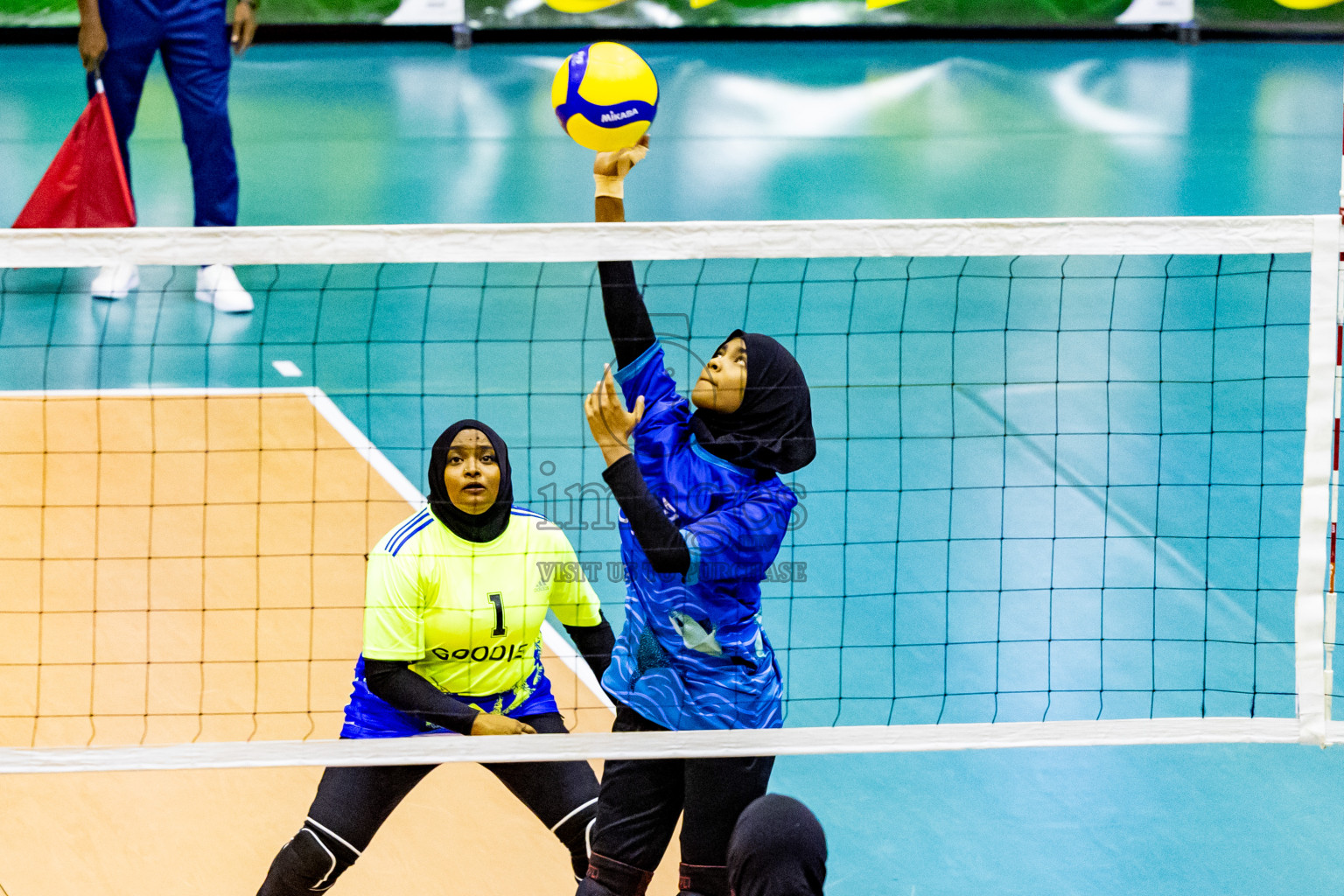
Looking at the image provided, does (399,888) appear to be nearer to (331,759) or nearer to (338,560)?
(331,759)

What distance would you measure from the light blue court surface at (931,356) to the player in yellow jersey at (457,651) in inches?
43.9

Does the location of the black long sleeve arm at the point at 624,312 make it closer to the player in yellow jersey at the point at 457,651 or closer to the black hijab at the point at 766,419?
the black hijab at the point at 766,419

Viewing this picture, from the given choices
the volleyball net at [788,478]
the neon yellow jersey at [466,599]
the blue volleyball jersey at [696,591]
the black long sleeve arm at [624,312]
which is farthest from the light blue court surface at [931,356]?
the black long sleeve arm at [624,312]

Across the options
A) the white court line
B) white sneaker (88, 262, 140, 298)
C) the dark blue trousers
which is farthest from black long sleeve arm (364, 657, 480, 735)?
white sneaker (88, 262, 140, 298)

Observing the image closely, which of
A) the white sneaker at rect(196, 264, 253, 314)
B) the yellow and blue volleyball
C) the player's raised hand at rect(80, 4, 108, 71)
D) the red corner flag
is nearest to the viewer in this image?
the yellow and blue volleyball

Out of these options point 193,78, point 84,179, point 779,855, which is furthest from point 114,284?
point 779,855

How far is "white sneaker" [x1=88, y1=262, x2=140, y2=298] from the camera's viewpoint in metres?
8.73

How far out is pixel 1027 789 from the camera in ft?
15.4

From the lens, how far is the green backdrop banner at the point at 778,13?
14523 mm

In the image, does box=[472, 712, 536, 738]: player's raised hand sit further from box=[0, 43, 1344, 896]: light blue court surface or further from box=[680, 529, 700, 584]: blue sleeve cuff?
box=[0, 43, 1344, 896]: light blue court surface

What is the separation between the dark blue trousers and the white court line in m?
1.42

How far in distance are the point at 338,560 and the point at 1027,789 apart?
282cm

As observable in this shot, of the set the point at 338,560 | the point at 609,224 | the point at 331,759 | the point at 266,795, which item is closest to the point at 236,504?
the point at 338,560

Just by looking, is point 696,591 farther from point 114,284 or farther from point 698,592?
point 114,284
